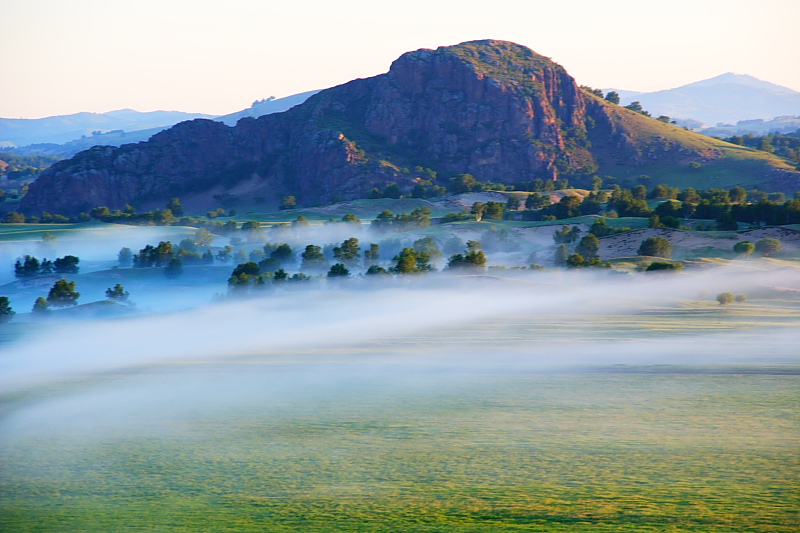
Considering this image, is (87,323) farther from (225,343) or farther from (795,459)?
(795,459)

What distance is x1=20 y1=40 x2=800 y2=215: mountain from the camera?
174m

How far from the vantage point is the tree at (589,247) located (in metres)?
79.5

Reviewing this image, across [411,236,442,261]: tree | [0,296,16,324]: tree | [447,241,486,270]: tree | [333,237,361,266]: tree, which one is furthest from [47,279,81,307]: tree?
[411,236,442,261]: tree

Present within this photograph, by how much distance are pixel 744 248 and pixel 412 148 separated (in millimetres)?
120157

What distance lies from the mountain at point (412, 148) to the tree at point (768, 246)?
322 feet

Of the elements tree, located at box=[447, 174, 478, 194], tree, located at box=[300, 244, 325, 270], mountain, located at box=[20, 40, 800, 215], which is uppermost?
mountain, located at box=[20, 40, 800, 215]

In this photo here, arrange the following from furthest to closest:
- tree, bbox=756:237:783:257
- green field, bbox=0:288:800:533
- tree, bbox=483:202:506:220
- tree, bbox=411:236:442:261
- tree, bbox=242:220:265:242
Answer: tree, bbox=483:202:506:220 < tree, bbox=242:220:265:242 < tree, bbox=411:236:442:261 < tree, bbox=756:237:783:257 < green field, bbox=0:288:800:533

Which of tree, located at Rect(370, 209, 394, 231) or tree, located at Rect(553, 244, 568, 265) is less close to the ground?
tree, located at Rect(370, 209, 394, 231)

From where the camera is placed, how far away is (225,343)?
121 ft

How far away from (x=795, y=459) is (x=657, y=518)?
381 cm

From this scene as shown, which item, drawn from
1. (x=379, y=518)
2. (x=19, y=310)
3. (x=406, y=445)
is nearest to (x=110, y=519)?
(x=379, y=518)

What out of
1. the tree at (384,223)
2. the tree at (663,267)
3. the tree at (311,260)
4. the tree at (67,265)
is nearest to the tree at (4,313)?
the tree at (311,260)

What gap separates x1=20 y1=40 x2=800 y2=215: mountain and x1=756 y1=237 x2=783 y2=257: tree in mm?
98126

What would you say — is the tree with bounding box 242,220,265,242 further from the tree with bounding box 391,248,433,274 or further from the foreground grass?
the foreground grass
